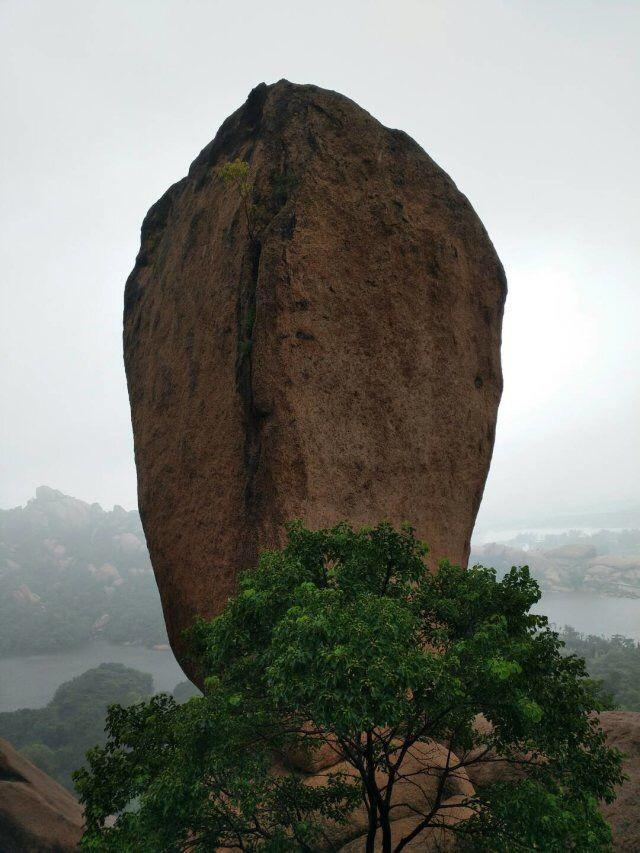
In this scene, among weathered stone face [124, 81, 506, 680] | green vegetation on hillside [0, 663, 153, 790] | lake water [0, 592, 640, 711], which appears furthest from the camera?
lake water [0, 592, 640, 711]

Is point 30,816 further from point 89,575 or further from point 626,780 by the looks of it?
point 89,575

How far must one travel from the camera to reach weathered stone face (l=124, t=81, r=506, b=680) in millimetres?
8656

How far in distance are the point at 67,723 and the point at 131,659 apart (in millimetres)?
41189

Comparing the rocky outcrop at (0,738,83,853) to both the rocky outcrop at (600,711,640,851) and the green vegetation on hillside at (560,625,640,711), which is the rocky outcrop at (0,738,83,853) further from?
the green vegetation on hillside at (560,625,640,711)

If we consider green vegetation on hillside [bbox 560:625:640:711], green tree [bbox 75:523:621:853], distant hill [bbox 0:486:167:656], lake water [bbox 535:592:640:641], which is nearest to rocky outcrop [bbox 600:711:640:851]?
green tree [bbox 75:523:621:853]

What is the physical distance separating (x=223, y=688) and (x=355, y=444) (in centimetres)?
510

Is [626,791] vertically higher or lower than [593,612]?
higher

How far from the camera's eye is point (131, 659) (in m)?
77.3

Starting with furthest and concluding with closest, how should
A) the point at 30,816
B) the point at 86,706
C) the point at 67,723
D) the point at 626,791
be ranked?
the point at 86,706 → the point at 67,723 → the point at 30,816 → the point at 626,791

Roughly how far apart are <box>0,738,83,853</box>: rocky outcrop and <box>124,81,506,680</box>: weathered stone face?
6142 mm

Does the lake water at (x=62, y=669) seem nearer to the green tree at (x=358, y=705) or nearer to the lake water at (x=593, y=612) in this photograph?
the lake water at (x=593, y=612)

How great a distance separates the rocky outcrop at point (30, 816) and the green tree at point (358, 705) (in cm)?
817

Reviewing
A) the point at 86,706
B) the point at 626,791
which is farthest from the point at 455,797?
the point at 86,706

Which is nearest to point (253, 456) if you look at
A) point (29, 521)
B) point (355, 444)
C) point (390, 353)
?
point (355, 444)
